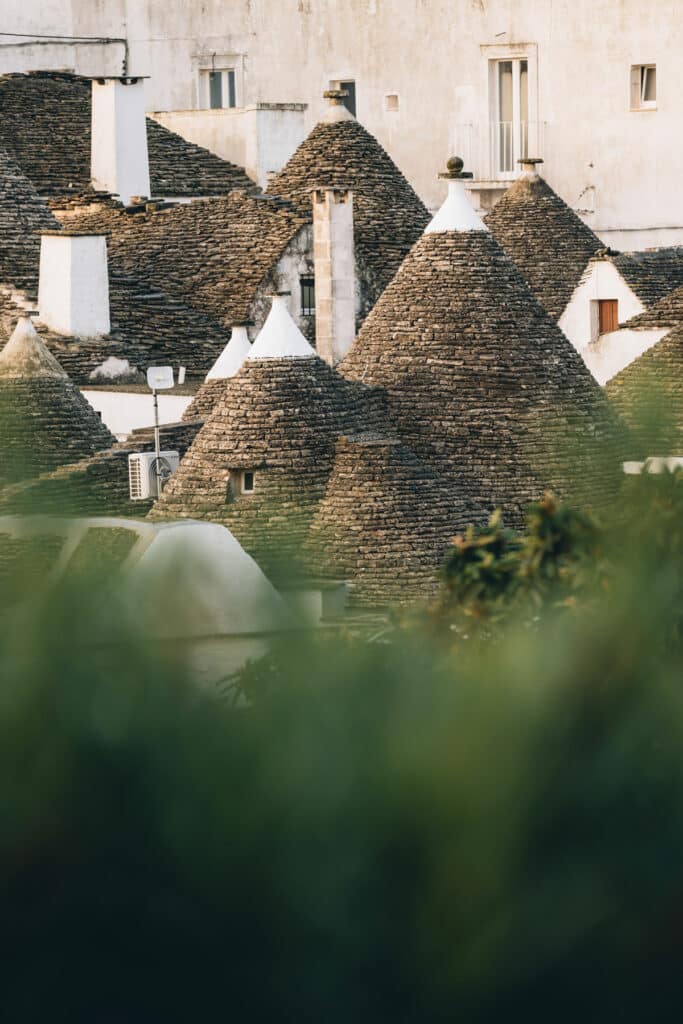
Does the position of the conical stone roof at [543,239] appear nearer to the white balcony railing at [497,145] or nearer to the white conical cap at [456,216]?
the white balcony railing at [497,145]

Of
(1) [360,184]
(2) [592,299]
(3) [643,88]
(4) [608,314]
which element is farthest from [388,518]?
(3) [643,88]

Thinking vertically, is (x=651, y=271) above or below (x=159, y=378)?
above

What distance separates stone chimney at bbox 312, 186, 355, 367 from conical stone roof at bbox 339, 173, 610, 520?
8126 millimetres

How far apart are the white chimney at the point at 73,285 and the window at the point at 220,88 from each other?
17.9 metres

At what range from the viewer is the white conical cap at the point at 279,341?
28.5 metres

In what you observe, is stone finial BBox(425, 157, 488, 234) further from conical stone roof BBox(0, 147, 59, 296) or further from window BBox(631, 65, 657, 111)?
window BBox(631, 65, 657, 111)

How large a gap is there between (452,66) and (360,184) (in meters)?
12.2

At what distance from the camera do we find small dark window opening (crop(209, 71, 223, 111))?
58.2m

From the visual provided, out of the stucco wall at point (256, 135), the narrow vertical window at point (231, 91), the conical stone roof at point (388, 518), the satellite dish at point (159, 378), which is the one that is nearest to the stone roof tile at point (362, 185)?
the stucco wall at point (256, 135)

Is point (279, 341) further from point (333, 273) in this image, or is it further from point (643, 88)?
point (643, 88)

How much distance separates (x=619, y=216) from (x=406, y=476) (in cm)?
2830

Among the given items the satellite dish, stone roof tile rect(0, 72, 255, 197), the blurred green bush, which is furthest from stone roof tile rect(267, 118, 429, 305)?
the blurred green bush

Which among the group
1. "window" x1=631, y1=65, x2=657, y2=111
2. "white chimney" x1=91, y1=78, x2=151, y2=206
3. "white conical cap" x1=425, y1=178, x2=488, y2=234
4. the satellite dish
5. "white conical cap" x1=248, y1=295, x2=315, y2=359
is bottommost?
the satellite dish

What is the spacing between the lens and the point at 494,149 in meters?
55.2
